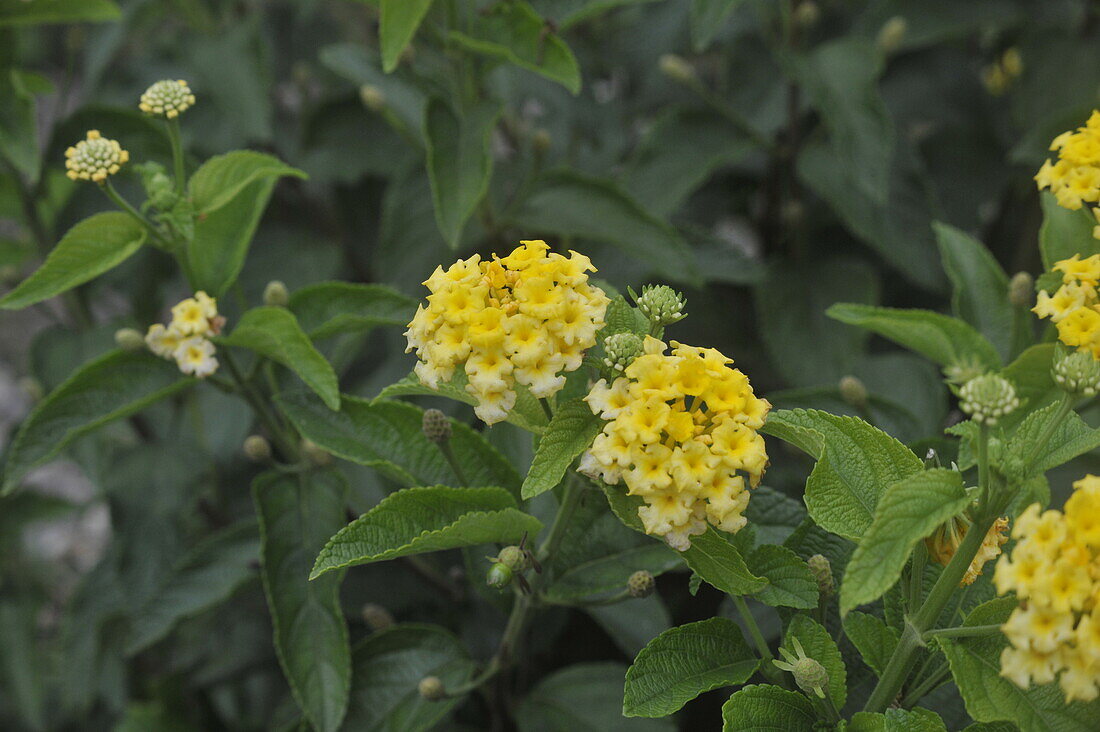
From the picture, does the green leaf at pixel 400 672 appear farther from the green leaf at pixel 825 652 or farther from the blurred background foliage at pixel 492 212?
the green leaf at pixel 825 652

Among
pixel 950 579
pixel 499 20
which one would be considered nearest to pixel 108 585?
pixel 499 20

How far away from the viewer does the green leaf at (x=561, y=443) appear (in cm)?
81

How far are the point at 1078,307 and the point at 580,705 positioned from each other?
2.32 feet

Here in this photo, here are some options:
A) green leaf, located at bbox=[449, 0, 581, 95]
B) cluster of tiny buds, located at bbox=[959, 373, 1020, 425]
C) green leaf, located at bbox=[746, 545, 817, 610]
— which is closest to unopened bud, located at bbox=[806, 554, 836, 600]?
green leaf, located at bbox=[746, 545, 817, 610]

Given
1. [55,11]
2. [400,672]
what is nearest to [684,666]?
[400,672]

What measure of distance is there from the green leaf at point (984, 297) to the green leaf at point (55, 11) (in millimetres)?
1169

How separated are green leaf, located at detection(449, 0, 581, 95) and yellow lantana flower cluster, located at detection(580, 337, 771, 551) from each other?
633 mm

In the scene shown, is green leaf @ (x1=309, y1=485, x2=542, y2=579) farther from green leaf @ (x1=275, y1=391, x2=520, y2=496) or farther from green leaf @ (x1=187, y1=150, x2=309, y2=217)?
green leaf @ (x1=187, y1=150, x2=309, y2=217)

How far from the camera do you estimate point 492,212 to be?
153cm

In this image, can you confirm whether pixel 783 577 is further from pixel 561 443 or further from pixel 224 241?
pixel 224 241

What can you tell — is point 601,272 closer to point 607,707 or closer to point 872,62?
point 872,62

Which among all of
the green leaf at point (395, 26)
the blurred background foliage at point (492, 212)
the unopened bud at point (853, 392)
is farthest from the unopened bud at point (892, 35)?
the green leaf at point (395, 26)

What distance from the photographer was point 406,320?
115cm

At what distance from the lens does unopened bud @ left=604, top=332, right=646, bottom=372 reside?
2.64 feet
